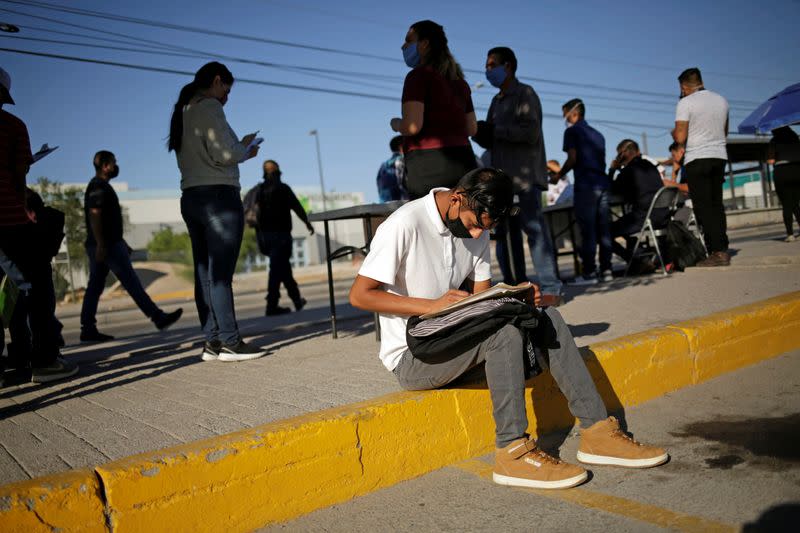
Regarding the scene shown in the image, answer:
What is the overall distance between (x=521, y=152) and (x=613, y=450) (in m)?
3.95

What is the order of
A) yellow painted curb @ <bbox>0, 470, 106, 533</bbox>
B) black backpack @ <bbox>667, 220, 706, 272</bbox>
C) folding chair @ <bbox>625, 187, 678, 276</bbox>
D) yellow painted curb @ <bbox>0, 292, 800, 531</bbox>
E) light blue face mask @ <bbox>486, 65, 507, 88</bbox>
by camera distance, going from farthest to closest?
1. black backpack @ <bbox>667, 220, 706, 272</bbox>
2. folding chair @ <bbox>625, 187, 678, 276</bbox>
3. light blue face mask @ <bbox>486, 65, 507, 88</bbox>
4. yellow painted curb @ <bbox>0, 292, 800, 531</bbox>
5. yellow painted curb @ <bbox>0, 470, 106, 533</bbox>

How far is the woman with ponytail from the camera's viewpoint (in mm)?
4523

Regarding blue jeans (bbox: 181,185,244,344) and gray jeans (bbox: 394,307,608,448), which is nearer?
gray jeans (bbox: 394,307,608,448)

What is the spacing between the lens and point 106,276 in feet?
22.4

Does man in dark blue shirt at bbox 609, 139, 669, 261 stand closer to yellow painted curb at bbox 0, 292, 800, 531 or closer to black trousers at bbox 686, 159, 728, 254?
black trousers at bbox 686, 159, 728, 254

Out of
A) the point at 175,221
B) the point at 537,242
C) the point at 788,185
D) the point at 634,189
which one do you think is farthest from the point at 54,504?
the point at 175,221

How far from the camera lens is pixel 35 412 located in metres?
3.45

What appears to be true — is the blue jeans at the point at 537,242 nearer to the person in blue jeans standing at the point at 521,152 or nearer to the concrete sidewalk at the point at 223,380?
the person in blue jeans standing at the point at 521,152

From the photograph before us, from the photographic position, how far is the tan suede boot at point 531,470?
8.15ft

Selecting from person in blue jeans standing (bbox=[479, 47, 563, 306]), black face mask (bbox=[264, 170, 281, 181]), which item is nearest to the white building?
black face mask (bbox=[264, 170, 281, 181])

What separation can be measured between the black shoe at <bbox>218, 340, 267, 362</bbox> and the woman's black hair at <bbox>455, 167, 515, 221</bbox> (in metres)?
2.44

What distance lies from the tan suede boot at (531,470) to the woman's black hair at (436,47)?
2952 mm

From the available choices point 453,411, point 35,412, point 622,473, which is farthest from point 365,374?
point 35,412

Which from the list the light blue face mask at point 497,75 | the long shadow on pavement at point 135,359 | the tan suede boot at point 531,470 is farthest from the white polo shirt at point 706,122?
the tan suede boot at point 531,470
